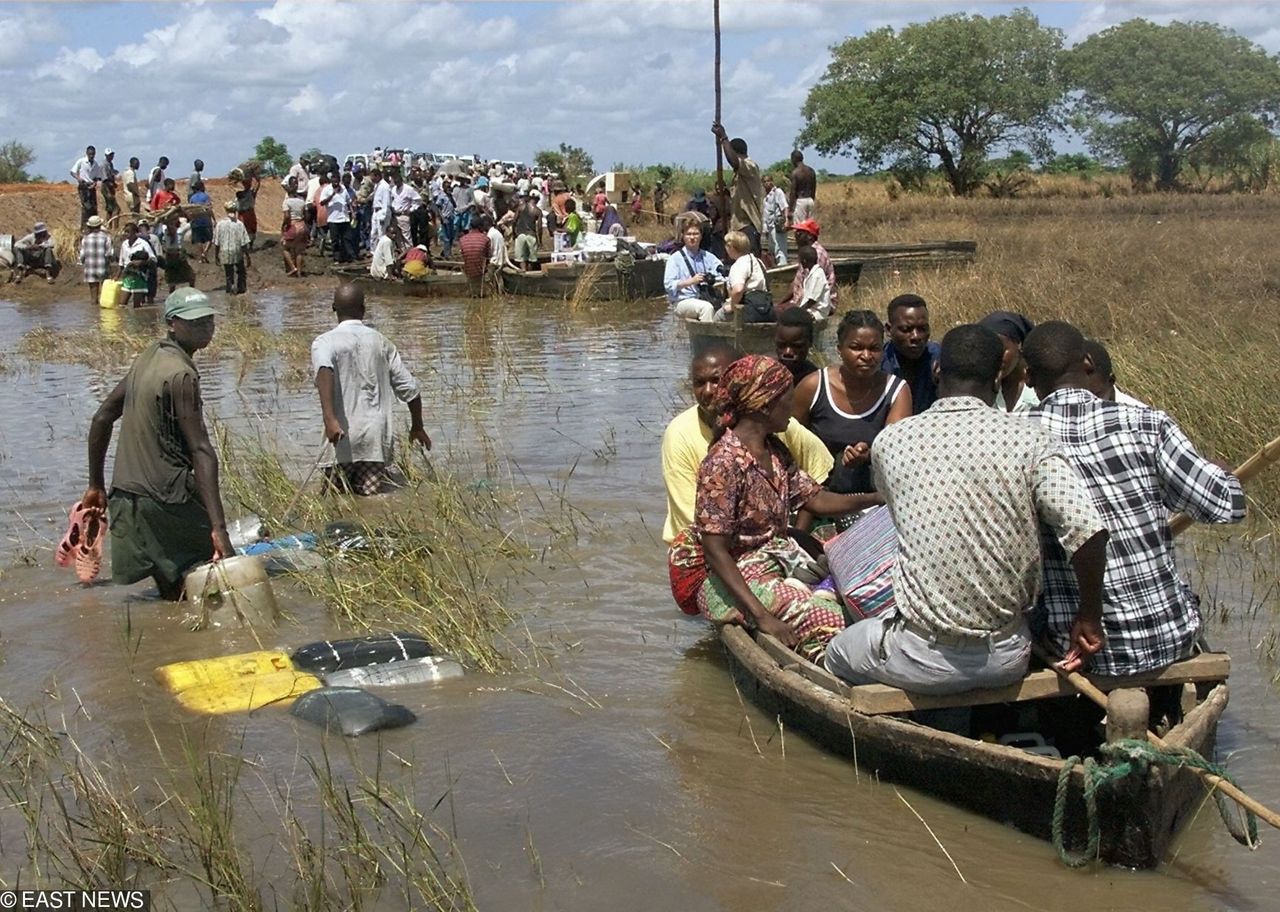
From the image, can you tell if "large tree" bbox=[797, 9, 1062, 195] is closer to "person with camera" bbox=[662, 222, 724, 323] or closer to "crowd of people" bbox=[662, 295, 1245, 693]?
"person with camera" bbox=[662, 222, 724, 323]

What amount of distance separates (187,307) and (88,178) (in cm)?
2343

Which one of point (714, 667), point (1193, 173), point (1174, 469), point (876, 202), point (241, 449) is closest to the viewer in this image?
point (1174, 469)

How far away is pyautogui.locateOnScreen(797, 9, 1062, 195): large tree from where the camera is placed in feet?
174

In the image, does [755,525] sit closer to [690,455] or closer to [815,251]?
[690,455]

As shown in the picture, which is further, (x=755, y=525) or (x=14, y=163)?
(x=14, y=163)

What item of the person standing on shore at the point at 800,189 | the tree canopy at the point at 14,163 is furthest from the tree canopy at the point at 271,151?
the person standing on shore at the point at 800,189

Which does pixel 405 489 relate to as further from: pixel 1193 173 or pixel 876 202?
pixel 1193 173

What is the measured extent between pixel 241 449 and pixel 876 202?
118 feet

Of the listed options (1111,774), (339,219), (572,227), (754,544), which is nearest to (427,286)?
(339,219)

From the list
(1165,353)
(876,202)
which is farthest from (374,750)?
(876,202)

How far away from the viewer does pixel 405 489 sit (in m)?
8.66

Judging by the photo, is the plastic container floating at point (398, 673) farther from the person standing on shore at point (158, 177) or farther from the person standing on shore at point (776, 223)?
the person standing on shore at point (158, 177)

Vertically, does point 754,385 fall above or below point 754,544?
above

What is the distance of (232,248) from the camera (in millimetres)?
23938
